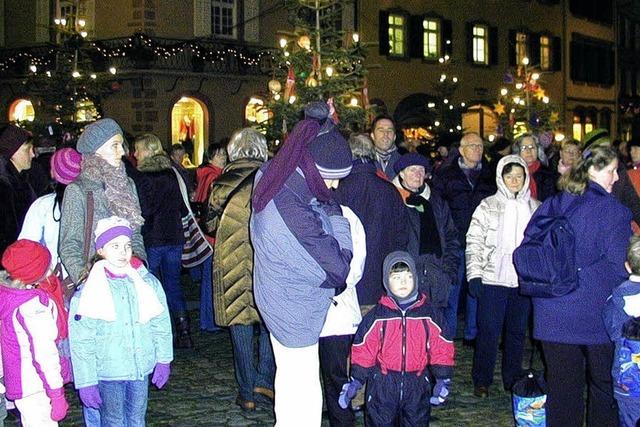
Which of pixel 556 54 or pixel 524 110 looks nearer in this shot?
pixel 524 110

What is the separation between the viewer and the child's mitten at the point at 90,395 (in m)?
5.77

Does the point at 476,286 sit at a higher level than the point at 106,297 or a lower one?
lower

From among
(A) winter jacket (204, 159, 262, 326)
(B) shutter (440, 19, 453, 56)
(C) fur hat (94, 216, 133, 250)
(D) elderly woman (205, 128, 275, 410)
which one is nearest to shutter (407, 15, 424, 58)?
(B) shutter (440, 19, 453, 56)

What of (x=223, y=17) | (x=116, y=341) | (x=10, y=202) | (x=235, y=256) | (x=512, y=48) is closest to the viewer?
(x=116, y=341)

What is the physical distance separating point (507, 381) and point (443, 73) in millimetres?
29809

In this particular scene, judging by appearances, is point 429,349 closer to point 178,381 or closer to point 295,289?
point 295,289

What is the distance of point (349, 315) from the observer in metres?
6.72

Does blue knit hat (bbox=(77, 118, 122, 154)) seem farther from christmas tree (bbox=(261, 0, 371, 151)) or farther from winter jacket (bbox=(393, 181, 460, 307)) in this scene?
christmas tree (bbox=(261, 0, 371, 151))

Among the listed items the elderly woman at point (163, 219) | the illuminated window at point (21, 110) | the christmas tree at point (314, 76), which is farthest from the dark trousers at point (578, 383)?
the illuminated window at point (21, 110)

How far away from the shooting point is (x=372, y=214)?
7.36m

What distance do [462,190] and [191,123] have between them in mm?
20484

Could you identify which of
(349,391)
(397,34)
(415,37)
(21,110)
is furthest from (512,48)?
(349,391)

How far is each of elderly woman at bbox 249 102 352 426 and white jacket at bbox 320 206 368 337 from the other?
61 cm

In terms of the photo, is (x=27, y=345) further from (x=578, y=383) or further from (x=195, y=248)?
(x=195, y=248)
